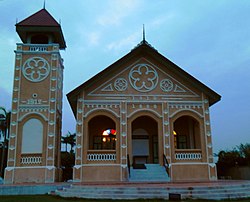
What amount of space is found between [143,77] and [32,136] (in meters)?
8.92

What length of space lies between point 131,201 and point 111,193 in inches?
48.4

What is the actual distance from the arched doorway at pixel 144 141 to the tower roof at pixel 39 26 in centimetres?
948

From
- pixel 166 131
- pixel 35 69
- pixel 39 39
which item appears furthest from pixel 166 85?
pixel 39 39

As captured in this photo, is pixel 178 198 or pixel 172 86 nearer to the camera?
→ pixel 178 198

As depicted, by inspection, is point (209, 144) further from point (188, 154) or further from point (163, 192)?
point (163, 192)

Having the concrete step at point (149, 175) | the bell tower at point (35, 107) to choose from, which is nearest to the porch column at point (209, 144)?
the concrete step at point (149, 175)

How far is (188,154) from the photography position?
824 inches

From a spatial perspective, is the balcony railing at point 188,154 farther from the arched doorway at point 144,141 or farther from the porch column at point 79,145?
the porch column at point 79,145

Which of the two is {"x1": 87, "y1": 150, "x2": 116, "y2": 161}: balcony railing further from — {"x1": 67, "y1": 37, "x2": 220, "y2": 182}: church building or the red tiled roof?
the red tiled roof

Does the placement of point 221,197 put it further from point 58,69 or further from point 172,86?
point 58,69

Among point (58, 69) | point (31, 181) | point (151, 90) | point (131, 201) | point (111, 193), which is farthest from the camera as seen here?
point (58, 69)

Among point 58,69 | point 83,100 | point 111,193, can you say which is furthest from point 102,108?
point 111,193

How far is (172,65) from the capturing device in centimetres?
2205

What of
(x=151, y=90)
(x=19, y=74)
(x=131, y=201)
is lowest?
(x=131, y=201)
